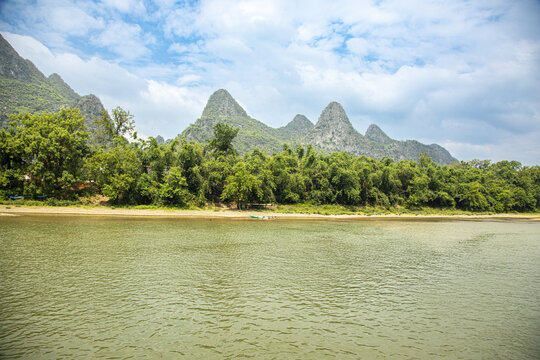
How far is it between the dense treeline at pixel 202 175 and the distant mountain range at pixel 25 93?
86821 mm

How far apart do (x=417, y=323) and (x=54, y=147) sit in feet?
158

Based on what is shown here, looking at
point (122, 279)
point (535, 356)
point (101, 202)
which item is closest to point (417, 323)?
point (535, 356)

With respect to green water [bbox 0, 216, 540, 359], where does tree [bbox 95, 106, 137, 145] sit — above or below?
above

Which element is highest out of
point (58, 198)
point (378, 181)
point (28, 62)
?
point (28, 62)

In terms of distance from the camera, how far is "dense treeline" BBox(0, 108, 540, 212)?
3988 cm

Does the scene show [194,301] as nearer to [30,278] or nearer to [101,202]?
[30,278]

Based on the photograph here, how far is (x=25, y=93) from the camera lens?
413ft

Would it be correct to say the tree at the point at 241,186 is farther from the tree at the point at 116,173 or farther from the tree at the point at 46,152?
the tree at the point at 46,152

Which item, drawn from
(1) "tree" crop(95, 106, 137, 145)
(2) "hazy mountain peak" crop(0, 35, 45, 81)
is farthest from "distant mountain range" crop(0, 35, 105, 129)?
(1) "tree" crop(95, 106, 137, 145)

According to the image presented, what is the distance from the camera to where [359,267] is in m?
17.3

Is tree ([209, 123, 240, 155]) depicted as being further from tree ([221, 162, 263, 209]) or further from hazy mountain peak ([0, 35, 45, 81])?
hazy mountain peak ([0, 35, 45, 81])

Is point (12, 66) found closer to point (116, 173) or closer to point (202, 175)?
point (116, 173)

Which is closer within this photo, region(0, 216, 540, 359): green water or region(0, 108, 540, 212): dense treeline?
region(0, 216, 540, 359): green water

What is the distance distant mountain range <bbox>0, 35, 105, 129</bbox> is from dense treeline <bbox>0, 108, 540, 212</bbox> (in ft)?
285
